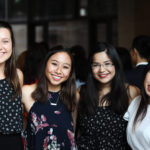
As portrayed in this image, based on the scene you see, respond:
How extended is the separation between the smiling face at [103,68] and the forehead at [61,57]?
22 cm

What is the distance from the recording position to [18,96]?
7.91ft

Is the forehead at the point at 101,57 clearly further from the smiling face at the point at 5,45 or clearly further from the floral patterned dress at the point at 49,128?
the smiling face at the point at 5,45

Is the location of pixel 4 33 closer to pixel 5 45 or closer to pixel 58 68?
pixel 5 45

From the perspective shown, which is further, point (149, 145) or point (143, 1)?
point (143, 1)

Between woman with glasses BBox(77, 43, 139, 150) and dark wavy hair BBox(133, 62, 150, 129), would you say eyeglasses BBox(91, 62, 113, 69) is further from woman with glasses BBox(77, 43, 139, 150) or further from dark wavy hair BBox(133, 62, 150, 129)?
dark wavy hair BBox(133, 62, 150, 129)

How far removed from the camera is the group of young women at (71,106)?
2.35 meters

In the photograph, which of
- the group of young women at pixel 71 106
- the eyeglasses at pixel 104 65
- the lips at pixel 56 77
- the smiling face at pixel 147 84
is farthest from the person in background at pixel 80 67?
the smiling face at pixel 147 84

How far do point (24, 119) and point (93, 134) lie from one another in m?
0.56

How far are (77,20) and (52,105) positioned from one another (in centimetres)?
591

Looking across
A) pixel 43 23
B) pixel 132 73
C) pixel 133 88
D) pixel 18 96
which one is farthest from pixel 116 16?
pixel 18 96

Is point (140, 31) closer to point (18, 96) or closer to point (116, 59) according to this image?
point (116, 59)

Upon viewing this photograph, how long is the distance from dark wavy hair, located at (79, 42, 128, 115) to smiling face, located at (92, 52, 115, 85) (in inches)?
1.4

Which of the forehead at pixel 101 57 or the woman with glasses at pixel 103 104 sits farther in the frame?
the forehead at pixel 101 57

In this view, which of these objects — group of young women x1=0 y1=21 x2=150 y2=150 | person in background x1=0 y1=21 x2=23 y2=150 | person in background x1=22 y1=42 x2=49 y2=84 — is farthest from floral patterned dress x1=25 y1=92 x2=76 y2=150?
person in background x1=22 y1=42 x2=49 y2=84
